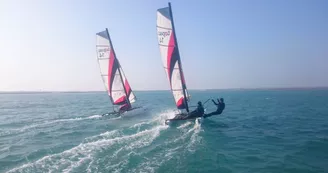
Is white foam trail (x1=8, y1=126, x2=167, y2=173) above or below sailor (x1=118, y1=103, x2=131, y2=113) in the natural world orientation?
below

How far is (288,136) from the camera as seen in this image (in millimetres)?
19875

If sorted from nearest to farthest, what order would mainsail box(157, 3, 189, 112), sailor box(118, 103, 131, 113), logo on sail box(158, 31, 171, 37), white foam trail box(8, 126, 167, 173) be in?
white foam trail box(8, 126, 167, 173) → mainsail box(157, 3, 189, 112) → logo on sail box(158, 31, 171, 37) → sailor box(118, 103, 131, 113)

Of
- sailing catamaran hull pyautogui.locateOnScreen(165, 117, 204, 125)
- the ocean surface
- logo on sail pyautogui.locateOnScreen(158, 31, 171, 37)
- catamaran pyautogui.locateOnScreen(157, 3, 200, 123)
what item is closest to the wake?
the ocean surface

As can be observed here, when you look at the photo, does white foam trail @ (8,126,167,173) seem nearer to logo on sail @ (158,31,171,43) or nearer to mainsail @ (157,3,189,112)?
mainsail @ (157,3,189,112)

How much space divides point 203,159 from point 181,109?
12283 mm

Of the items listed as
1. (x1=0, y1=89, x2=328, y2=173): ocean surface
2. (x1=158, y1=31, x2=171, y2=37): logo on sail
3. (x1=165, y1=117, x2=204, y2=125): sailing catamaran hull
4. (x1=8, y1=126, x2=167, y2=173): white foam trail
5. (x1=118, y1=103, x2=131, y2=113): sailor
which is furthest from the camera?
(x1=118, y1=103, x2=131, y2=113): sailor

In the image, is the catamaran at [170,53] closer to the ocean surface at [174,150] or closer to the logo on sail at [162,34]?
the logo on sail at [162,34]

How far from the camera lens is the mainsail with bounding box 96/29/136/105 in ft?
109

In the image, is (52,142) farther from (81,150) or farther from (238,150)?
(238,150)

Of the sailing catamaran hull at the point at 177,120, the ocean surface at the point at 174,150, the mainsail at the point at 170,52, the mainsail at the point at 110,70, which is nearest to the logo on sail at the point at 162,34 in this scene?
the mainsail at the point at 170,52

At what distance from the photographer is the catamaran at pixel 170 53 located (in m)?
23.8

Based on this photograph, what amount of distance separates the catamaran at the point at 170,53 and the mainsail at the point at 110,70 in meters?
11.2

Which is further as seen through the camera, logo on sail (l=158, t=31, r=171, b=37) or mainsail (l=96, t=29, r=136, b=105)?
mainsail (l=96, t=29, r=136, b=105)

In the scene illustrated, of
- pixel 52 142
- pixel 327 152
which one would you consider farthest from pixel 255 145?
pixel 52 142
